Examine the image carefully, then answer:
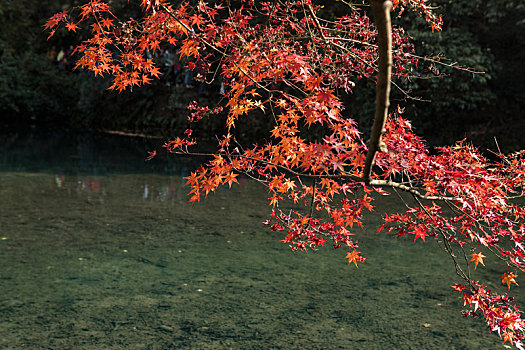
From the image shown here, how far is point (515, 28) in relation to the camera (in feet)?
45.2

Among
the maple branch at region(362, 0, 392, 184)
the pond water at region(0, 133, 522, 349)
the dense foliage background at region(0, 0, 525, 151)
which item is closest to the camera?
the maple branch at region(362, 0, 392, 184)

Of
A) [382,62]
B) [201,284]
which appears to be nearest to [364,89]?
[201,284]

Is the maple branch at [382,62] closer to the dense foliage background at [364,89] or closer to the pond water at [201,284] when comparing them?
the pond water at [201,284]

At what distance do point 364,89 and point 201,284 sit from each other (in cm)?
1143

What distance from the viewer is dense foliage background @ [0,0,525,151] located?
1386cm

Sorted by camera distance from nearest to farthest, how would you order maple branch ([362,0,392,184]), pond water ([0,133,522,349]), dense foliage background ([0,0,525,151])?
1. maple branch ([362,0,392,184])
2. pond water ([0,133,522,349])
3. dense foliage background ([0,0,525,151])

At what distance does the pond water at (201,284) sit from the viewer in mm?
3820

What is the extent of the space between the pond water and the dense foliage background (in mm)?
2619

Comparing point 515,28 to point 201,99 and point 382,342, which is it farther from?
point 382,342

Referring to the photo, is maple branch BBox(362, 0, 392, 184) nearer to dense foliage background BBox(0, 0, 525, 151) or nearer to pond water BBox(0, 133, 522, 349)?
pond water BBox(0, 133, 522, 349)

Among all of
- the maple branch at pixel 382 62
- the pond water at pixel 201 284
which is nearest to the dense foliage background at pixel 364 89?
the pond water at pixel 201 284

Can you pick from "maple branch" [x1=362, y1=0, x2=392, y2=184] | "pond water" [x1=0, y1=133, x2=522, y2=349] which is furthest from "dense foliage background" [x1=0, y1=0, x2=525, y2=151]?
"maple branch" [x1=362, y1=0, x2=392, y2=184]

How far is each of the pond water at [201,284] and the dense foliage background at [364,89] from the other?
8.59ft

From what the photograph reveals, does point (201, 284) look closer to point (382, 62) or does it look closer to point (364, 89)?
point (382, 62)
